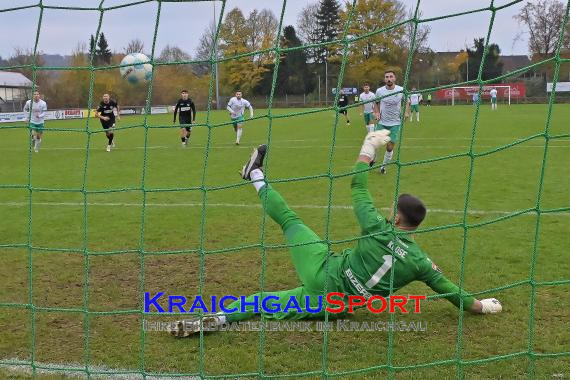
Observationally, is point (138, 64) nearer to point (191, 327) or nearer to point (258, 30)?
point (191, 327)

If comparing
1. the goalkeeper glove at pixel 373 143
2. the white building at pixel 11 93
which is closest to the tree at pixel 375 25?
the goalkeeper glove at pixel 373 143

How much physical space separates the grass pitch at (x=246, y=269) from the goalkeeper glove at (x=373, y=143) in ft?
0.95

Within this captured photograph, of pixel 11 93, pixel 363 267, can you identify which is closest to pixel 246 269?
pixel 363 267

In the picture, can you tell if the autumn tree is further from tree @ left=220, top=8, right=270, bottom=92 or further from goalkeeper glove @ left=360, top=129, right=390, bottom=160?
goalkeeper glove @ left=360, top=129, right=390, bottom=160

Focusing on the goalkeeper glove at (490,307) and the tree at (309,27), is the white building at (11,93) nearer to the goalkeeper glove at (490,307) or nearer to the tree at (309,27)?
the tree at (309,27)

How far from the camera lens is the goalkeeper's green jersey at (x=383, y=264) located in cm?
352

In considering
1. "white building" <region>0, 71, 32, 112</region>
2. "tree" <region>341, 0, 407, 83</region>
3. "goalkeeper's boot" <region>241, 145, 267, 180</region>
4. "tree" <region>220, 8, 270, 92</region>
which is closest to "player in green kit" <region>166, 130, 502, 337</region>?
"goalkeeper's boot" <region>241, 145, 267, 180</region>

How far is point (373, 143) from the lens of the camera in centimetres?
408

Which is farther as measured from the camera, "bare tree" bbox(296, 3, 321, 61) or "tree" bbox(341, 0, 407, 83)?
Answer: "bare tree" bbox(296, 3, 321, 61)

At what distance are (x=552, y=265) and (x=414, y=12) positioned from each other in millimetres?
2592

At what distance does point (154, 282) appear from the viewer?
15.3 feet

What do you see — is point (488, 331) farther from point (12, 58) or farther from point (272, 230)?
point (12, 58)

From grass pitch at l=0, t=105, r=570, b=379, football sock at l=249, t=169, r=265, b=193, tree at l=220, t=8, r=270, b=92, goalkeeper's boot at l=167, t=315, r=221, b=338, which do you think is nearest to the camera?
grass pitch at l=0, t=105, r=570, b=379

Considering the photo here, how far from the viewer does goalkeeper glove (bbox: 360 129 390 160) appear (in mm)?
4039
